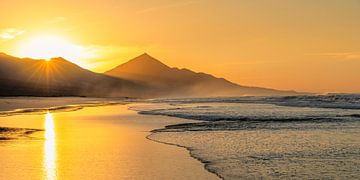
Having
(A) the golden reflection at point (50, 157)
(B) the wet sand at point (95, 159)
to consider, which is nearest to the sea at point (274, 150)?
(B) the wet sand at point (95, 159)

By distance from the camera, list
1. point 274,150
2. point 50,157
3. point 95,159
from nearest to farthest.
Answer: point 95,159
point 50,157
point 274,150

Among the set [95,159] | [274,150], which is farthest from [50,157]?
[274,150]

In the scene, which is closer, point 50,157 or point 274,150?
point 50,157

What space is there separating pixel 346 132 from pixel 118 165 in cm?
1243

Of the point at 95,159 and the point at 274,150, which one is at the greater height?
the point at 274,150

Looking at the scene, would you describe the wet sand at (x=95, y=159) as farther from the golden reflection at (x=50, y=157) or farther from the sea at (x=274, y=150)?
the sea at (x=274, y=150)

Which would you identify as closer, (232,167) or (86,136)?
(232,167)

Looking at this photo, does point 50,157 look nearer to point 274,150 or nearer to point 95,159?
point 95,159

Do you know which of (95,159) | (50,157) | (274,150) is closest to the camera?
(95,159)

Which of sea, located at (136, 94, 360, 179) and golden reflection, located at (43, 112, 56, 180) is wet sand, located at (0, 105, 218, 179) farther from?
sea, located at (136, 94, 360, 179)

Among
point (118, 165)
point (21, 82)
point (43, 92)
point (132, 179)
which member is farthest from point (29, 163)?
point (21, 82)

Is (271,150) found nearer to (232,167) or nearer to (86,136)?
(232,167)

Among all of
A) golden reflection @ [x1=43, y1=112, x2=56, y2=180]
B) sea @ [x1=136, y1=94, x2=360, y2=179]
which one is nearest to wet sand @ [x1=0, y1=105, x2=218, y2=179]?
golden reflection @ [x1=43, y1=112, x2=56, y2=180]

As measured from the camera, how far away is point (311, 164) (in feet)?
43.4
